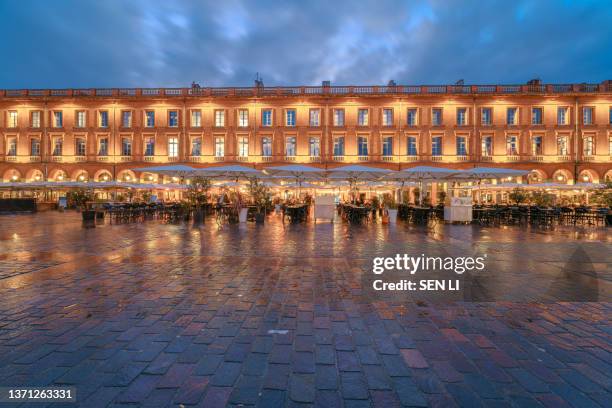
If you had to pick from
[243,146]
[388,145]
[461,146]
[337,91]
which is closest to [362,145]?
[388,145]

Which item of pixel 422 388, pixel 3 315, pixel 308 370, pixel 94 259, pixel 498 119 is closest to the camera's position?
pixel 422 388

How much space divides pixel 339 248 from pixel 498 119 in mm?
30786

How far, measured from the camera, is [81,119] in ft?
112

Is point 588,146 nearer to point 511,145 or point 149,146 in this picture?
point 511,145

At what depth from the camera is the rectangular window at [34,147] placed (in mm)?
34469

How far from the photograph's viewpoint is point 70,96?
1332 inches

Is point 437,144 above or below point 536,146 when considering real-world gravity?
above

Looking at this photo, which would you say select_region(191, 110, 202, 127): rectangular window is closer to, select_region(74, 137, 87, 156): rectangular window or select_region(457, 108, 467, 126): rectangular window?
select_region(74, 137, 87, 156): rectangular window

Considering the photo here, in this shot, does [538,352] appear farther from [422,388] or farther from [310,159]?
[310,159]

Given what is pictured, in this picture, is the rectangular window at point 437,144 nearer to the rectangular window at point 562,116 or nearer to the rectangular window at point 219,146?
the rectangular window at point 562,116

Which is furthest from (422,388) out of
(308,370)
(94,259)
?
(94,259)

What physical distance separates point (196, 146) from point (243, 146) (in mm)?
4773

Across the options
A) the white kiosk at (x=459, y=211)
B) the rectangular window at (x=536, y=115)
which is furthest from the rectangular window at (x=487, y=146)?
the white kiosk at (x=459, y=211)

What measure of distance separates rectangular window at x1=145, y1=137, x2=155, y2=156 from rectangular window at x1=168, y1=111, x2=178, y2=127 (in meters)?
2.38
